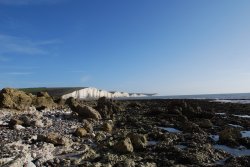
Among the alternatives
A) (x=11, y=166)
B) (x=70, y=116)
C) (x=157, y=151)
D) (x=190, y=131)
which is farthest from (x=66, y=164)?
(x=70, y=116)

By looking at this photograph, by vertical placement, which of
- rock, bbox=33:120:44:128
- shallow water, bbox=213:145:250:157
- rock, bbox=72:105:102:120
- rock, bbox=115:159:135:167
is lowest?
shallow water, bbox=213:145:250:157

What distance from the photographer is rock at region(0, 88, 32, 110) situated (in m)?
27.8

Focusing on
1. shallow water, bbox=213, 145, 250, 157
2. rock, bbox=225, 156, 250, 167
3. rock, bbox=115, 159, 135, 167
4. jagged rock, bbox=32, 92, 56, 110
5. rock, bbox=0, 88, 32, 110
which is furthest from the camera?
jagged rock, bbox=32, 92, 56, 110

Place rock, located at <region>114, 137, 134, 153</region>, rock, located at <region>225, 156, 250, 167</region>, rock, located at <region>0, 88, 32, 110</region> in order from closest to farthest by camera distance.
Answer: rock, located at <region>225, 156, 250, 167</region>
rock, located at <region>114, 137, 134, 153</region>
rock, located at <region>0, 88, 32, 110</region>

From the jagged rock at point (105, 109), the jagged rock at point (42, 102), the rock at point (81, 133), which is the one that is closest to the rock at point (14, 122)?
the rock at point (81, 133)

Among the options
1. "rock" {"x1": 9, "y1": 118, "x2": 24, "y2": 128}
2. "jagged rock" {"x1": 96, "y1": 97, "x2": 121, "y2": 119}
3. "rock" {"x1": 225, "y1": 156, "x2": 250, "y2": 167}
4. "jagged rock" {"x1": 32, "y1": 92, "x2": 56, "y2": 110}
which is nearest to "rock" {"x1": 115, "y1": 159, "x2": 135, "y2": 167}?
"rock" {"x1": 225, "y1": 156, "x2": 250, "y2": 167}

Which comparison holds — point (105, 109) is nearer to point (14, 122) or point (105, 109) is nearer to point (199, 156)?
point (14, 122)

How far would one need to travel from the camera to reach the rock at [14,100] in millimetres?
27766

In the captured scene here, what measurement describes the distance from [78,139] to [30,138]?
2.20 m

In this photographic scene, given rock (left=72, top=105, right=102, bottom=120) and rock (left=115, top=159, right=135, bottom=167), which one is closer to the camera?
rock (left=115, top=159, right=135, bottom=167)

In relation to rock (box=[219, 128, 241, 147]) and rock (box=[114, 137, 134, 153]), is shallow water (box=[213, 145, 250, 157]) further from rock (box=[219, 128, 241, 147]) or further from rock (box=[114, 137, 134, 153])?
rock (box=[114, 137, 134, 153])

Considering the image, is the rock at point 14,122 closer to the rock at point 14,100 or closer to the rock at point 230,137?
the rock at point 14,100

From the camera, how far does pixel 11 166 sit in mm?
9477

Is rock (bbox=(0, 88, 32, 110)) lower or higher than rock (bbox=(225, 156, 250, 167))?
higher
